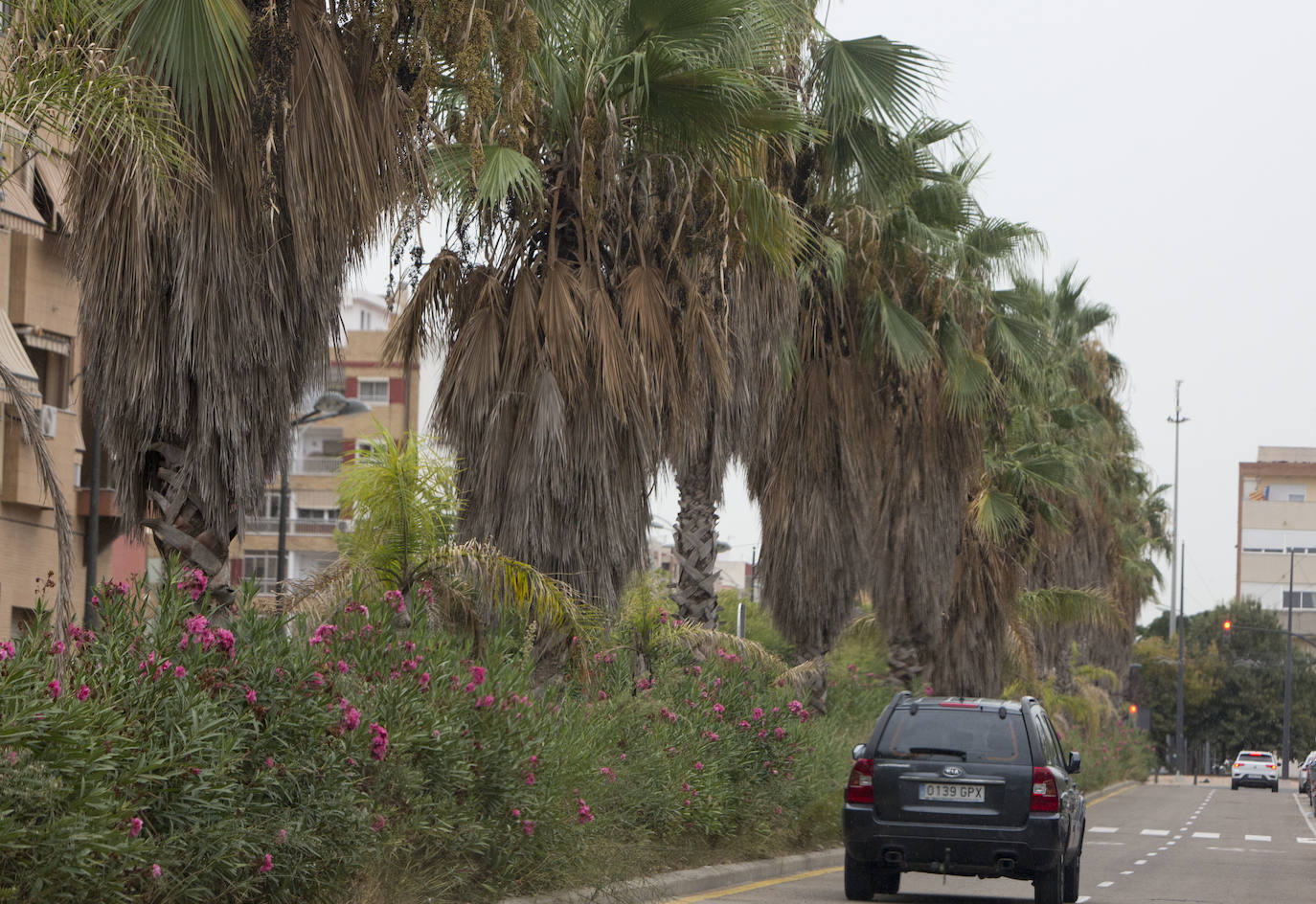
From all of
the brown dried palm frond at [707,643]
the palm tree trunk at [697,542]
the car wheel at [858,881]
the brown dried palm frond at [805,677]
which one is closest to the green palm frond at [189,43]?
the car wheel at [858,881]

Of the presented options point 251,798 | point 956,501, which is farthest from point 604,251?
point 956,501

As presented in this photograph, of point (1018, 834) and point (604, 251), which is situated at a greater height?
point (604, 251)

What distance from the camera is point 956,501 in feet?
99.6

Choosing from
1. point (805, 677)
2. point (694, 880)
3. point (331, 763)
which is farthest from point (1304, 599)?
point (331, 763)

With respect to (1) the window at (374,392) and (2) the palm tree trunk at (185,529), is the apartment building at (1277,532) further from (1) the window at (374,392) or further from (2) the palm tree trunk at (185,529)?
(2) the palm tree trunk at (185,529)

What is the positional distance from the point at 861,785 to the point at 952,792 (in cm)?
76

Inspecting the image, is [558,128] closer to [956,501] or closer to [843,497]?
[843,497]

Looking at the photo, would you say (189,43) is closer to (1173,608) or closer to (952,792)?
(952,792)

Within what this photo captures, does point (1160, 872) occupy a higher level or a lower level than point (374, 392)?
lower

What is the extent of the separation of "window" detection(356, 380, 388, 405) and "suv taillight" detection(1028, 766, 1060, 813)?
67.7m

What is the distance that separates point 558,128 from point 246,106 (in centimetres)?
573

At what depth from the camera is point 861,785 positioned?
48.4 feet

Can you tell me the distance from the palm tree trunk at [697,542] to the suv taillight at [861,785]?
642 centimetres

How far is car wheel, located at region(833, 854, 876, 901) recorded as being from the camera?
15.0 metres
